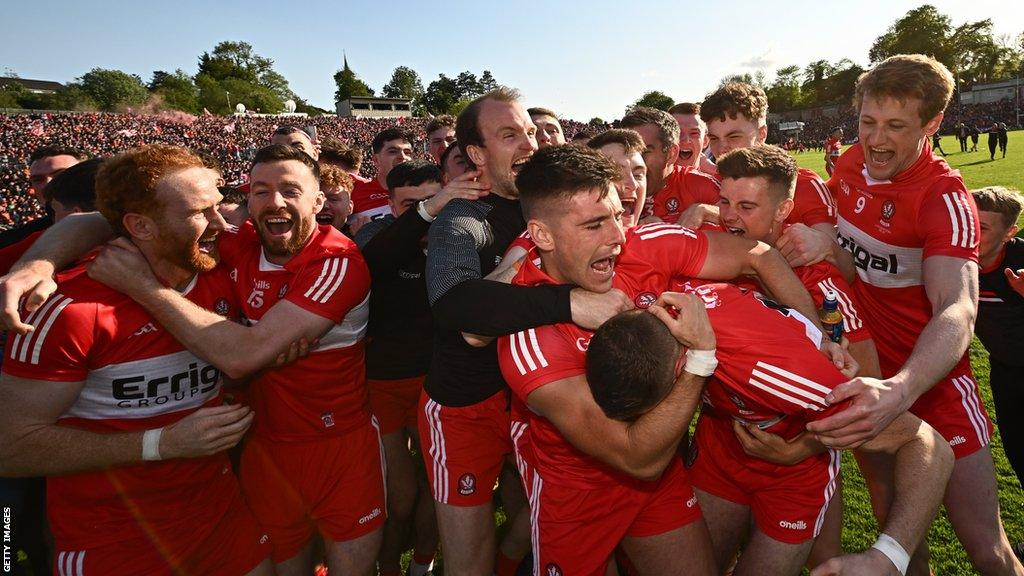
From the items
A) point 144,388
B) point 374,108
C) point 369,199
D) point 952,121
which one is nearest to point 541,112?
point 369,199

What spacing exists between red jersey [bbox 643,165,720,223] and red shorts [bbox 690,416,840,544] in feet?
6.89

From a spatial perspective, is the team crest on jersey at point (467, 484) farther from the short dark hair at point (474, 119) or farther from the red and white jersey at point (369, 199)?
the red and white jersey at point (369, 199)

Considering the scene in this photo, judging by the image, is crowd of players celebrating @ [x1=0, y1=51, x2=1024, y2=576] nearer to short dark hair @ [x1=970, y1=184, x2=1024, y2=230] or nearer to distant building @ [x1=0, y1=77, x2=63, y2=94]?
short dark hair @ [x1=970, y1=184, x2=1024, y2=230]

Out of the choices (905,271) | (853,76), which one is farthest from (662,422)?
(853,76)

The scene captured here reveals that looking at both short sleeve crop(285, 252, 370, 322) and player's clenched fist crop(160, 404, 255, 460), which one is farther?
short sleeve crop(285, 252, 370, 322)

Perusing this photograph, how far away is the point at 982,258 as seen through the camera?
3.71m

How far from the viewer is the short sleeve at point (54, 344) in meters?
2.36

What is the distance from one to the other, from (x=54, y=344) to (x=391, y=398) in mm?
2287

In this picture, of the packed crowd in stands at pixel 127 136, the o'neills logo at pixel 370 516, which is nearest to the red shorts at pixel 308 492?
the o'neills logo at pixel 370 516

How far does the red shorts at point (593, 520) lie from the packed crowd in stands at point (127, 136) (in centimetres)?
2165

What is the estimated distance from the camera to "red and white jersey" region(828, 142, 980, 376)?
2982 mm

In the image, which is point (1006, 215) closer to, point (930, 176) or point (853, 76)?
point (930, 176)

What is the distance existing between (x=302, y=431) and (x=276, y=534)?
655 millimetres

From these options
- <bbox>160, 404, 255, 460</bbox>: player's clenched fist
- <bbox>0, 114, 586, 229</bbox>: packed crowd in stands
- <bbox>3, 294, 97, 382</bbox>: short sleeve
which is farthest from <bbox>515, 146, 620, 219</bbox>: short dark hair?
<bbox>0, 114, 586, 229</bbox>: packed crowd in stands
